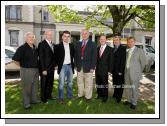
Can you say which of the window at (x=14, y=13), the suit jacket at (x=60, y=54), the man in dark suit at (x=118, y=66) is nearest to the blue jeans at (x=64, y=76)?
the suit jacket at (x=60, y=54)

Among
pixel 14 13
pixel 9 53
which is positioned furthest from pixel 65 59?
pixel 14 13

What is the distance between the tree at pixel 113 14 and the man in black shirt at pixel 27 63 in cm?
355

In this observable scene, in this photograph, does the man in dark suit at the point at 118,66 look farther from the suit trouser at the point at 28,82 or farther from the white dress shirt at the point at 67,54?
the suit trouser at the point at 28,82

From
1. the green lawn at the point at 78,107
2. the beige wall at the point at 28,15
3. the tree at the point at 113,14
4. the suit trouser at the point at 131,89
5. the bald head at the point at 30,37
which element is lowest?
the green lawn at the point at 78,107

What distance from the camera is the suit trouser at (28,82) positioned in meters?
6.75

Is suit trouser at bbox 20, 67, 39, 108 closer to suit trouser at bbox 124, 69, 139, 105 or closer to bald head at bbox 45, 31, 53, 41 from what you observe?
bald head at bbox 45, 31, 53, 41

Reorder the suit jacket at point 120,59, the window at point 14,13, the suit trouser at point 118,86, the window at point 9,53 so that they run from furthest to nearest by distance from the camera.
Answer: the window at point 14,13
the window at point 9,53
the suit trouser at point 118,86
the suit jacket at point 120,59

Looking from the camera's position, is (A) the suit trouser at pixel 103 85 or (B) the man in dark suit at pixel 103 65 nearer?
(B) the man in dark suit at pixel 103 65

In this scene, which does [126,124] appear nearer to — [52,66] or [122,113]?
[122,113]

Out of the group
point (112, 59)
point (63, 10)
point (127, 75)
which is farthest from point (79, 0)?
point (63, 10)

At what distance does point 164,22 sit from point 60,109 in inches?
126

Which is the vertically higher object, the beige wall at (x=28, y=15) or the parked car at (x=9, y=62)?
the beige wall at (x=28, y=15)

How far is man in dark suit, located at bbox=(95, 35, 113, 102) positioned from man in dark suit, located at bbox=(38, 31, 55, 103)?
46.2 inches

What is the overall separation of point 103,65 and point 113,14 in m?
3.56
